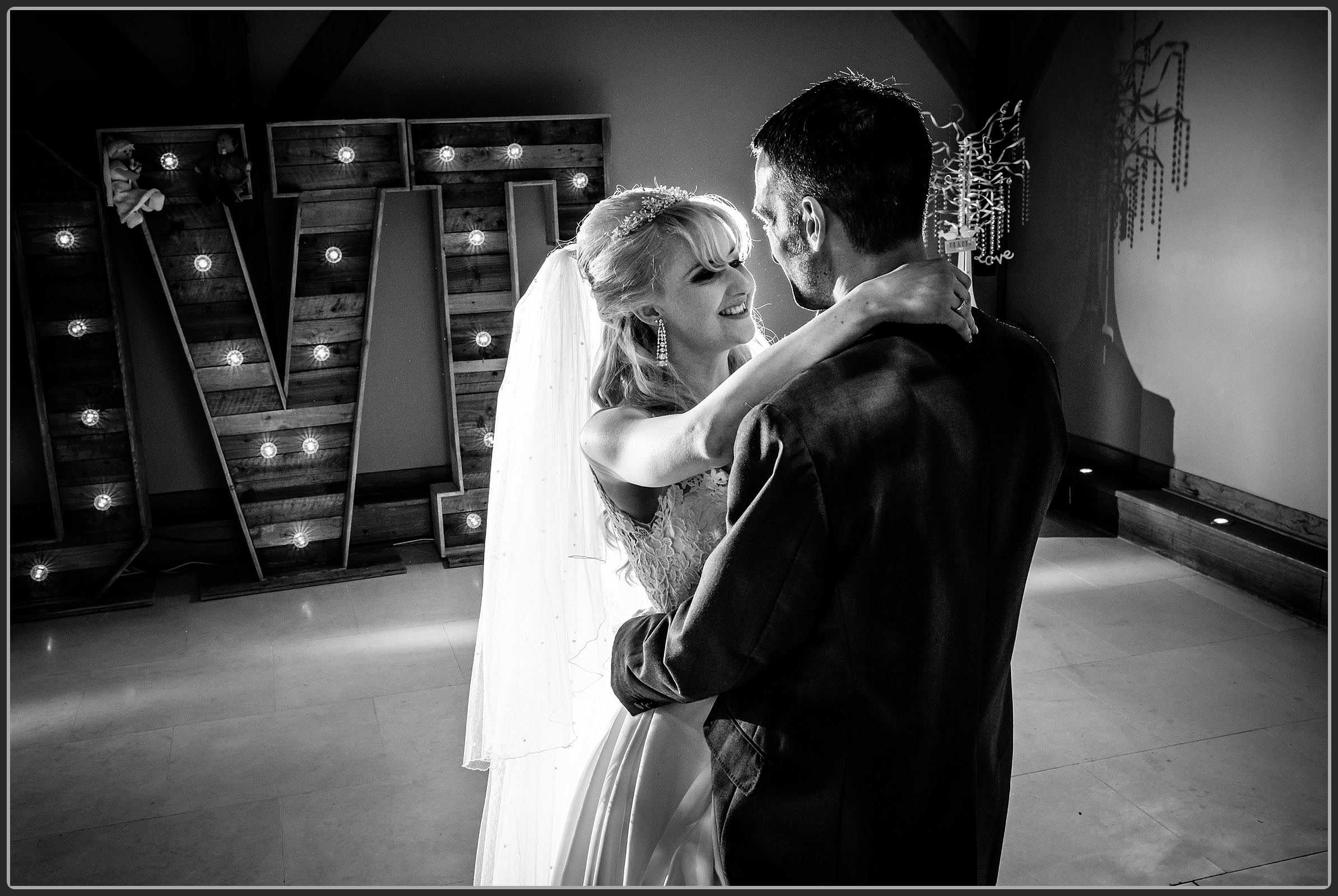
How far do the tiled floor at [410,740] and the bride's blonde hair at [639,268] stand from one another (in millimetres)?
1577

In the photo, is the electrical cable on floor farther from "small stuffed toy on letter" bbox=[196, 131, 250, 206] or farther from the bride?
the bride

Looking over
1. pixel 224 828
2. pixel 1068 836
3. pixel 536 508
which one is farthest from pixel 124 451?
pixel 1068 836

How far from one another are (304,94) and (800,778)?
4915mm

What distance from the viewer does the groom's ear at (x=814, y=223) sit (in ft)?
4.42

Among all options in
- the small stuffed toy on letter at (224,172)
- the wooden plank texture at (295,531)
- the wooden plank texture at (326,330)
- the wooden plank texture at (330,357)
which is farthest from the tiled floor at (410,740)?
the small stuffed toy on letter at (224,172)

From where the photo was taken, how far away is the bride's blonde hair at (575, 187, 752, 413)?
6.61 ft

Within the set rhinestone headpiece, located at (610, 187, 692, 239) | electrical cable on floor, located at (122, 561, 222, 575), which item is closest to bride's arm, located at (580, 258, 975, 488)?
rhinestone headpiece, located at (610, 187, 692, 239)

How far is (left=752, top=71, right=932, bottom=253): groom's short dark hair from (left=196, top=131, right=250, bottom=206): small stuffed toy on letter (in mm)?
4080

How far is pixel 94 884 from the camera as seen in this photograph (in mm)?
2828

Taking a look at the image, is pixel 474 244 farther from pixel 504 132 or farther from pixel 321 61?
pixel 321 61

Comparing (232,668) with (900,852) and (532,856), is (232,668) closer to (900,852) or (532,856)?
(532,856)

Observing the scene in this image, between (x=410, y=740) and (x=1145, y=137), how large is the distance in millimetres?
4430

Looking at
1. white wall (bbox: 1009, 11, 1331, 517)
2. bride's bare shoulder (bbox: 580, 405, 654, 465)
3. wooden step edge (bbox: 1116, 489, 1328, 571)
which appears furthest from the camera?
white wall (bbox: 1009, 11, 1331, 517)

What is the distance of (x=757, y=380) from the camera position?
57.4 inches
